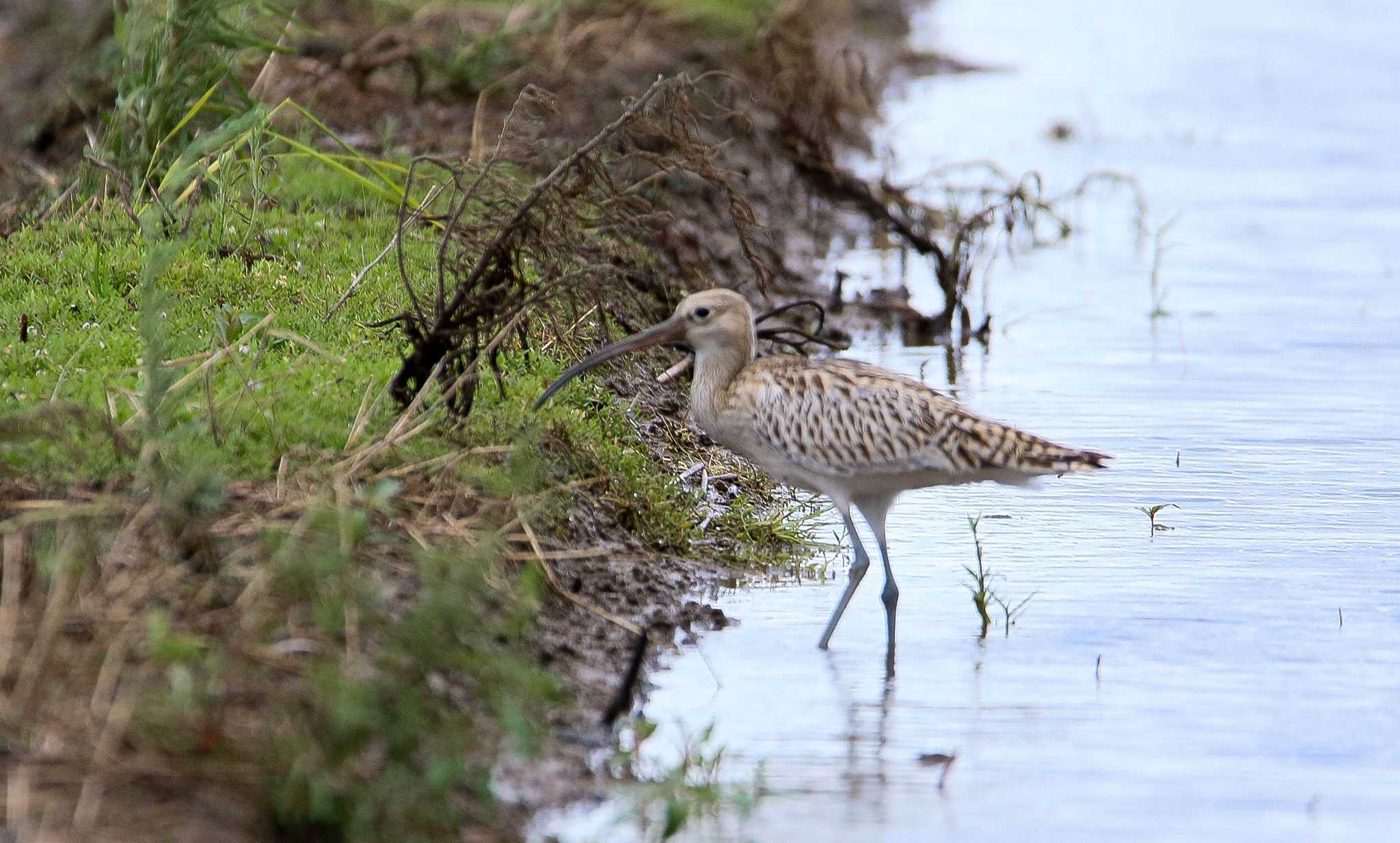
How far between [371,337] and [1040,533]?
2835 millimetres

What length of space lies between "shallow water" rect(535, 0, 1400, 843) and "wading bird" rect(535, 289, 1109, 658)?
48 cm

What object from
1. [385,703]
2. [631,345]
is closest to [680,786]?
[385,703]

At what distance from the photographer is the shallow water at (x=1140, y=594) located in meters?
5.50

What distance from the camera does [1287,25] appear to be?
28422 millimetres

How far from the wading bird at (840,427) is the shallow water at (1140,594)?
48cm

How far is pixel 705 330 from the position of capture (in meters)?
7.28

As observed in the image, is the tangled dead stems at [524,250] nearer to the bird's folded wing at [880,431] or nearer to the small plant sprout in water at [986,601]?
the bird's folded wing at [880,431]

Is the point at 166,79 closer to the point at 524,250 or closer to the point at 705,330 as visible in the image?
the point at 524,250

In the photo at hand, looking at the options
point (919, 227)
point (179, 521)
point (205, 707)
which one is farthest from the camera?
Result: point (919, 227)

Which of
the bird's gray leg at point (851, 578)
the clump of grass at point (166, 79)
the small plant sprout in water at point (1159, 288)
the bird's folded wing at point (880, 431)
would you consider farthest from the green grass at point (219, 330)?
the small plant sprout in water at point (1159, 288)

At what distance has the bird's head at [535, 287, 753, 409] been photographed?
7262 mm

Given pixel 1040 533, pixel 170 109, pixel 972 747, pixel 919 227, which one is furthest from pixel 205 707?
pixel 919 227

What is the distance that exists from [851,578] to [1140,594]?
106 cm

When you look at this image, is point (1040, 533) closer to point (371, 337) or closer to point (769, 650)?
point (769, 650)
